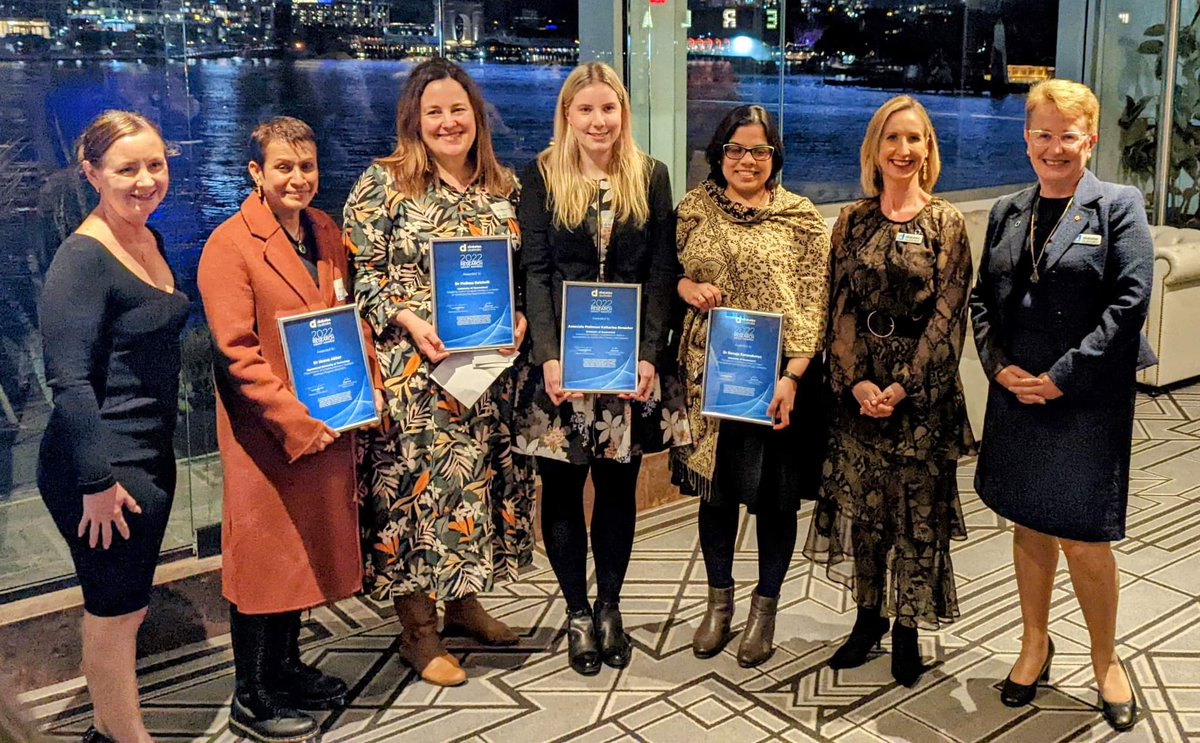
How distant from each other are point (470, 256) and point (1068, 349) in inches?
57.9

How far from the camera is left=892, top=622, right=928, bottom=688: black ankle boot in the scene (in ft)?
10.1

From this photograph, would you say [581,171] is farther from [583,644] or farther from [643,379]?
[583,644]

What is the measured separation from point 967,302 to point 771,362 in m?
0.51

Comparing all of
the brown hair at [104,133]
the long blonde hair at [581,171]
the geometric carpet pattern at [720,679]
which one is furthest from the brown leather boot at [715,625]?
the brown hair at [104,133]

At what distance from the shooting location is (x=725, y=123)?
2.97 metres

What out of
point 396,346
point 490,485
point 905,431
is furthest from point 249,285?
point 905,431

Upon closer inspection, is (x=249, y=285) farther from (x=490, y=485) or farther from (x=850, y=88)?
(x=850, y=88)

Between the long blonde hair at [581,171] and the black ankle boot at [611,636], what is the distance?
1.11 meters

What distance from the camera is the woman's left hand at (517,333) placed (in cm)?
297

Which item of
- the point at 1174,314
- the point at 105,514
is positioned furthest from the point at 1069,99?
the point at 1174,314

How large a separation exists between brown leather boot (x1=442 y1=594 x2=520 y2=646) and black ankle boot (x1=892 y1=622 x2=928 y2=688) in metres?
1.10

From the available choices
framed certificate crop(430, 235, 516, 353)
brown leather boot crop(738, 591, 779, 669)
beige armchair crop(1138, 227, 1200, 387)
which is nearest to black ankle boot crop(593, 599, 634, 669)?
brown leather boot crop(738, 591, 779, 669)

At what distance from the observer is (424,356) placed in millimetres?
2914

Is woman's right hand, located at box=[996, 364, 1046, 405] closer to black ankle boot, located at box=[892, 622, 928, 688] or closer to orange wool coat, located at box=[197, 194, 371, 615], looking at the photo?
black ankle boot, located at box=[892, 622, 928, 688]
